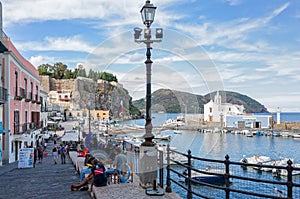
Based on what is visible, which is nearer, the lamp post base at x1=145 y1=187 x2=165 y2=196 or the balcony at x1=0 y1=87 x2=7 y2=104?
the lamp post base at x1=145 y1=187 x2=165 y2=196

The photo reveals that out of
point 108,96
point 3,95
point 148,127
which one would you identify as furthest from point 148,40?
point 3,95

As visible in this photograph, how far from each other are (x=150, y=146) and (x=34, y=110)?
89.2 feet

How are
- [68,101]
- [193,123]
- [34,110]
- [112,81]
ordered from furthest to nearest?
[68,101] → [34,110] → [112,81] → [193,123]

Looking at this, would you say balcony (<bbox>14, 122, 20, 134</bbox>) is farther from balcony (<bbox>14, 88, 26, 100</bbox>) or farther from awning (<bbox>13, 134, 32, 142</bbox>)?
balcony (<bbox>14, 88, 26, 100</bbox>)

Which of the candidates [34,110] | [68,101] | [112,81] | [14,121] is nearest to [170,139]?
[112,81]

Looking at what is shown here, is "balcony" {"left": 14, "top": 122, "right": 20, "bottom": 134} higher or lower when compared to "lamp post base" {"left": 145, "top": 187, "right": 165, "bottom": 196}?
higher

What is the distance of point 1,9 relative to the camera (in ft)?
65.6

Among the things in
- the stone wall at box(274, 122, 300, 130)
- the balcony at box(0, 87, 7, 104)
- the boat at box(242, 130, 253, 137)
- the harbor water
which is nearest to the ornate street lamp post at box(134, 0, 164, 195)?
the harbor water

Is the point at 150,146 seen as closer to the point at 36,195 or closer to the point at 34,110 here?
the point at 36,195

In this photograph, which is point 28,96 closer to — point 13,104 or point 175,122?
point 13,104

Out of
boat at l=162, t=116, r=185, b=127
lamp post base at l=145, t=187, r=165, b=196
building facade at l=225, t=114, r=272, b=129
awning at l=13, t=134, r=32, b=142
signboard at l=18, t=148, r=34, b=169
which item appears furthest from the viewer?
building facade at l=225, t=114, r=272, b=129

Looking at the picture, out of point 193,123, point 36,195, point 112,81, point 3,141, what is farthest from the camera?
point 3,141

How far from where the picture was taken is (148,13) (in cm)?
784

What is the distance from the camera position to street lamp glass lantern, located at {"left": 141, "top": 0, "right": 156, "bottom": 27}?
773cm
